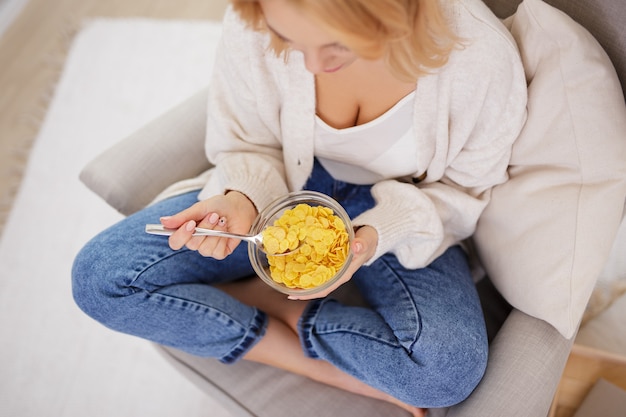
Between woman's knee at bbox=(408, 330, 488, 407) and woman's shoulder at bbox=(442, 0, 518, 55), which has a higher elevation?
woman's shoulder at bbox=(442, 0, 518, 55)

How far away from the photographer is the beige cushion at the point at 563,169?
0.91 m

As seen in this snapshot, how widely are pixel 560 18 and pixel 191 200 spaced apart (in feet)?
2.64

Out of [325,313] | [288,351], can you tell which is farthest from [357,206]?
[288,351]

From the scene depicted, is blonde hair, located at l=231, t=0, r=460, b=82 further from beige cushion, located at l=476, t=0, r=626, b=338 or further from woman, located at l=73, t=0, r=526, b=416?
beige cushion, located at l=476, t=0, r=626, b=338

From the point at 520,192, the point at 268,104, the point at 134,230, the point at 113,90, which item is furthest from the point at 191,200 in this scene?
the point at 113,90

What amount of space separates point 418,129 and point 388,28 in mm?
292

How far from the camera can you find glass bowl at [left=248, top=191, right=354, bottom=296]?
0.86 m

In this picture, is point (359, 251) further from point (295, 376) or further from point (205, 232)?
point (295, 376)

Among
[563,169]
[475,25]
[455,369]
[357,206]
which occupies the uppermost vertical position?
[475,25]

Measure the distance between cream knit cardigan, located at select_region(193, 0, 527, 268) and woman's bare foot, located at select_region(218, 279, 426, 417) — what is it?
0.28 meters

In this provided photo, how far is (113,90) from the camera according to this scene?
213cm

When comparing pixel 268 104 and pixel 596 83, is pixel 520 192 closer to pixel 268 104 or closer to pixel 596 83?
pixel 596 83

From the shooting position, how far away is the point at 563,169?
3.16 ft

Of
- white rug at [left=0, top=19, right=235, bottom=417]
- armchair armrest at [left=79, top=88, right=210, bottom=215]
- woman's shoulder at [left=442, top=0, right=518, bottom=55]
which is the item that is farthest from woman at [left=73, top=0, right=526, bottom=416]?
white rug at [left=0, top=19, right=235, bottom=417]
